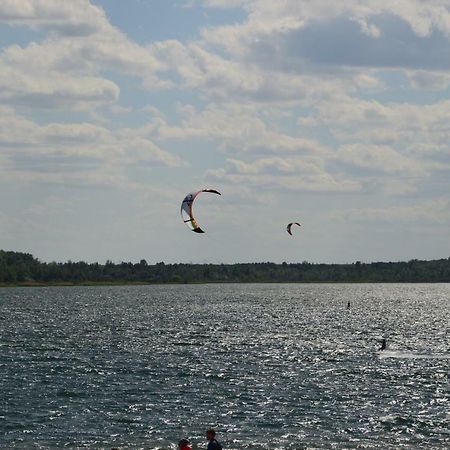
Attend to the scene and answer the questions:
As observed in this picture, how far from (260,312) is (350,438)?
424ft

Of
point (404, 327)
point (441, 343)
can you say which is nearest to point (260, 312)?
point (404, 327)

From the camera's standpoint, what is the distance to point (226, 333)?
12169cm

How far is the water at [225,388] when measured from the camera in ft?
168

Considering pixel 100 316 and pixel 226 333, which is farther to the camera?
pixel 100 316

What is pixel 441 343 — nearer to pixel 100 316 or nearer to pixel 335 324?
pixel 335 324

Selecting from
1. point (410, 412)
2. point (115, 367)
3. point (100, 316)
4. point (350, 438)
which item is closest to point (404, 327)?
point (100, 316)

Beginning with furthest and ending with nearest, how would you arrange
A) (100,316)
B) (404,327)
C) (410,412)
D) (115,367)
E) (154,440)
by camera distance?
(100,316) → (404,327) → (115,367) → (410,412) → (154,440)

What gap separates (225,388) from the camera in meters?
68.2

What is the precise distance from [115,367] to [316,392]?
21.5m

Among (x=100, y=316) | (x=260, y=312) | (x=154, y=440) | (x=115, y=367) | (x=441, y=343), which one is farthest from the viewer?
(x=260, y=312)

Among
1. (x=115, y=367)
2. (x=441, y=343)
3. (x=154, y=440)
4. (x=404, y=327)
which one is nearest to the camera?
(x=154, y=440)

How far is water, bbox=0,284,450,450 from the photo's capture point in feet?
168

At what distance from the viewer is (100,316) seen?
169 metres

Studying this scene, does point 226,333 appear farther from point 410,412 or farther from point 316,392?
point 410,412
